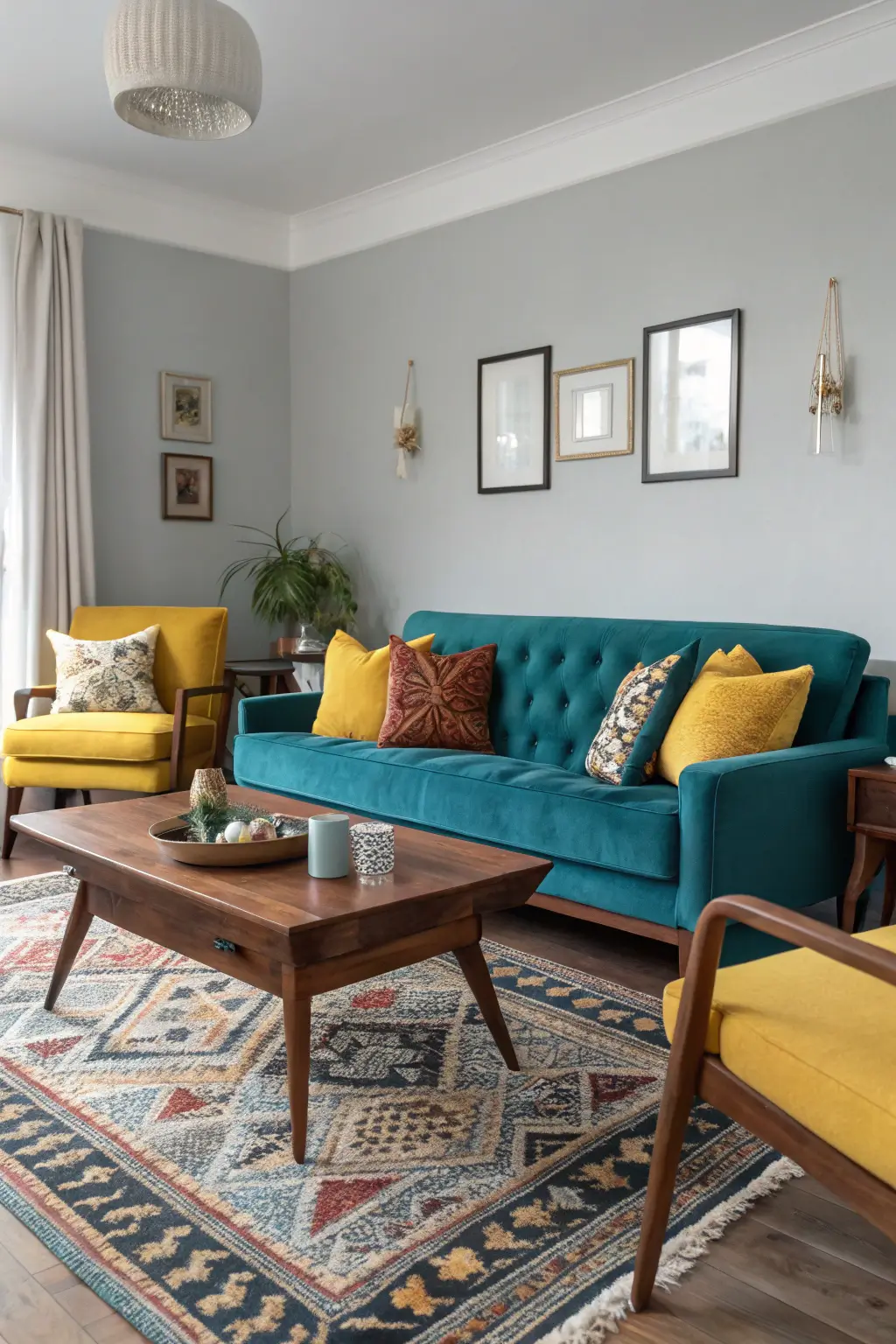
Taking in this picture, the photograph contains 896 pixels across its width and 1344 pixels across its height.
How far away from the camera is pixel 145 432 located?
5.28m

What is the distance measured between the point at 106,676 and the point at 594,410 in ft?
7.25

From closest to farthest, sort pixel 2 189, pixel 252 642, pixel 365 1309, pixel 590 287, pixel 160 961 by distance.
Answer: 1. pixel 365 1309
2. pixel 160 961
3. pixel 590 287
4. pixel 2 189
5. pixel 252 642

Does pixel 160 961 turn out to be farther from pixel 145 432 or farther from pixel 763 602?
pixel 145 432

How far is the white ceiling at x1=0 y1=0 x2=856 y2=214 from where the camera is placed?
350 centimetres

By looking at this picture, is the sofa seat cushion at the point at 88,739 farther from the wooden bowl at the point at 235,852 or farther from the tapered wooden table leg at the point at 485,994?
the tapered wooden table leg at the point at 485,994

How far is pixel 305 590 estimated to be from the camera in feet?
17.3

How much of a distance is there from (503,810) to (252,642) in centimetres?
300

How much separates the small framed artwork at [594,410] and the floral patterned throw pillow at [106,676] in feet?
6.23

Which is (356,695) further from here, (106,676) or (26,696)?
(26,696)

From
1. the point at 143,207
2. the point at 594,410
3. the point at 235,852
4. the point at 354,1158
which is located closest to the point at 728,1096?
the point at 354,1158

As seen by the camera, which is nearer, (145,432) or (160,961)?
(160,961)

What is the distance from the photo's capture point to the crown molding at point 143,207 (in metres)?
4.78

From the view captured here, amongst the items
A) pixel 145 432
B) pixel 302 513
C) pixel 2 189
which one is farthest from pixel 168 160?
pixel 302 513

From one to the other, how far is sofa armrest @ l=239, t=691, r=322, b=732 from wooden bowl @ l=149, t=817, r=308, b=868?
179cm
